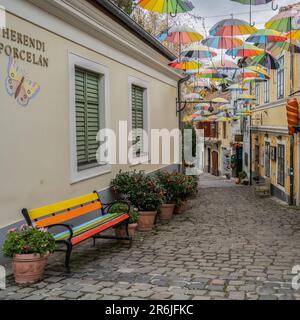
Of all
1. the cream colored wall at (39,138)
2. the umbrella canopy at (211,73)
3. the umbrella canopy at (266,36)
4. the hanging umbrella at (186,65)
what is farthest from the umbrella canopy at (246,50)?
the cream colored wall at (39,138)

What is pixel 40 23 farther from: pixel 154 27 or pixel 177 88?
pixel 154 27

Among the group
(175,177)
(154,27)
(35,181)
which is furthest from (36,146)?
(154,27)

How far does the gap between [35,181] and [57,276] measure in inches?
63.1

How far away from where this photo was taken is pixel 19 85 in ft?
19.9

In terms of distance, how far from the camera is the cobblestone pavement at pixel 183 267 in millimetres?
4891

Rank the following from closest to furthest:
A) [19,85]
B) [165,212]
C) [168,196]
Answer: [19,85]
[165,212]
[168,196]

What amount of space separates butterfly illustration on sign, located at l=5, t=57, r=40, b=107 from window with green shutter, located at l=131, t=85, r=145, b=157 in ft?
16.9

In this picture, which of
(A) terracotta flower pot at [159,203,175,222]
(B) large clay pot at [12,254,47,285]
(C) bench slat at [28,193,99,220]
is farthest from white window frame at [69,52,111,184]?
(B) large clay pot at [12,254,47,285]

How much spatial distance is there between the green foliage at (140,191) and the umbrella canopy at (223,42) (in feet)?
14.2

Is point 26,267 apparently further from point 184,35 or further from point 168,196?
point 184,35

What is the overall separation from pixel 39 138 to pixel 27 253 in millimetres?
2063

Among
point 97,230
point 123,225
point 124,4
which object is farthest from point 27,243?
point 124,4

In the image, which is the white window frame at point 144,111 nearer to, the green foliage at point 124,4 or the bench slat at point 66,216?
the bench slat at point 66,216

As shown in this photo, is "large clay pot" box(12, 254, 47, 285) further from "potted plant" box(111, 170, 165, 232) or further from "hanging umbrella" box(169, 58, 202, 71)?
"hanging umbrella" box(169, 58, 202, 71)
